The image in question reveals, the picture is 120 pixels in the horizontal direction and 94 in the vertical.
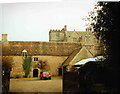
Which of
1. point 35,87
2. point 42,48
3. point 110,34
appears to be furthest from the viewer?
point 42,48

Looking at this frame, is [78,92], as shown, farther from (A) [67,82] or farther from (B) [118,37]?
(B) [118,37]

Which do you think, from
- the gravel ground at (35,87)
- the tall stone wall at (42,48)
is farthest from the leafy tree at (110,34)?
the tall stone wall at (42,48)

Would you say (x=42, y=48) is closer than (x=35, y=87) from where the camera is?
No

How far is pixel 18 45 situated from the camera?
11047 mm

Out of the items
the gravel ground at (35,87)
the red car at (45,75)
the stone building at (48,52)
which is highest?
the stone building at (48,52)

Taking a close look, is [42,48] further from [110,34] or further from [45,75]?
[110,34]

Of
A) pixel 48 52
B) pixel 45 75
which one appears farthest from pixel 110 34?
pixel 48 52

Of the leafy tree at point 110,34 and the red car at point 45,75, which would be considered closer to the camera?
the leafy tree at point 110,34

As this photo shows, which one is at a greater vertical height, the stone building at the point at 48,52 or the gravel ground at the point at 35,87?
the stone building at the point at 48,52

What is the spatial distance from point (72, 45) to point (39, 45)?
253cm

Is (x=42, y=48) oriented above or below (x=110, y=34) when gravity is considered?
below

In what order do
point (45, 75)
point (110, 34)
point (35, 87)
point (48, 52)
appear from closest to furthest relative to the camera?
1. point (110, 34)
2. point (35, 87)
3. point (45, 75)
4. point (48, 52)

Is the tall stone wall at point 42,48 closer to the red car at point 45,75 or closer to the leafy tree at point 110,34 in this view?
the red car at point 45,75

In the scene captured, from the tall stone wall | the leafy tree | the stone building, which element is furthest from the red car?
the leafy tree
